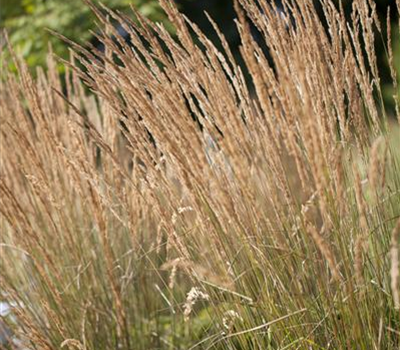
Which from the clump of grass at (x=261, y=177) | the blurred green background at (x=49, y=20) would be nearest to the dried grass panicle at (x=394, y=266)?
the clump of grass at (x=261, y=177)

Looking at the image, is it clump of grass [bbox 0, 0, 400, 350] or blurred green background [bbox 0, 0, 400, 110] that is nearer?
clump of grass [bbox 0, 0, 400, 350]

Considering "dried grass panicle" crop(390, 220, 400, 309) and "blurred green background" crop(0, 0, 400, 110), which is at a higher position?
"dried grass panicle" crop(390, 220, 400, 309)

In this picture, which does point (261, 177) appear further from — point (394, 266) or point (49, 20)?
point (49, 20)

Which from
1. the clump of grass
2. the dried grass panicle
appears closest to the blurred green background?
the clump of grass

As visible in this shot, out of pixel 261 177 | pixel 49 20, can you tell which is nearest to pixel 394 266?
pixel 261 177

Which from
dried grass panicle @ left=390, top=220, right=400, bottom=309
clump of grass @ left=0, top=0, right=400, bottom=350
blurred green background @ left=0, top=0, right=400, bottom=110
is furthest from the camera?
blurred green background @ left=0, top=0, right=400, bottom=110

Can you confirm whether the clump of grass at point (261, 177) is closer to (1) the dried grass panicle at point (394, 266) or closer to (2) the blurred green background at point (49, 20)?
(1) the dried grass panicle at point (394, 266)

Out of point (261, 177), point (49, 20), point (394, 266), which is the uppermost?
point (394, 266)

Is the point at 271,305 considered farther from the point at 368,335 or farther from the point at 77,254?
the point at 77,254

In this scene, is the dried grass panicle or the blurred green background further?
the blurred green background

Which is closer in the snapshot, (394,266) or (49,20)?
(394,266)

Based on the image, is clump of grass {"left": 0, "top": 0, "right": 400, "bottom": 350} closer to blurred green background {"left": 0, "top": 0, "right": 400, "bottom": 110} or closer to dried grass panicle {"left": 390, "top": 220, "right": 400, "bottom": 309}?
dried grass panicle {"left": 390, "top": 220, "right": 400, "bottom": 309}

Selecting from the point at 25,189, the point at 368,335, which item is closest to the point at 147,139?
the point at 368,335

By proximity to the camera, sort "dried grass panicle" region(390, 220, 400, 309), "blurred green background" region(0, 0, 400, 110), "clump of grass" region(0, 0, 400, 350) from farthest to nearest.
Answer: "blurred green background" region(0, 0, 400, 110) < "clump of grass" region(0, 0, 400, 350) < "dried grass panicle" region(390, 220, 400, 309)
